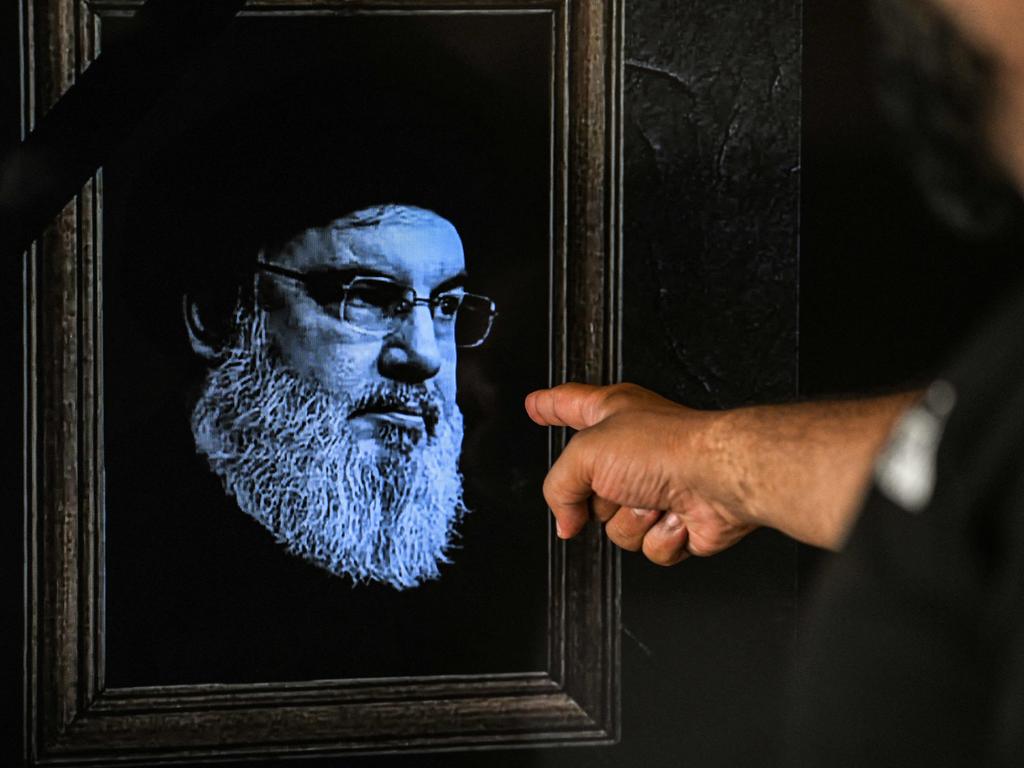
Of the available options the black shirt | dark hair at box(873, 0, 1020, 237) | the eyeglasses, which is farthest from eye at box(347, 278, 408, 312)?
the black shirt

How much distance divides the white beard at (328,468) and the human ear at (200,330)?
0.01 m

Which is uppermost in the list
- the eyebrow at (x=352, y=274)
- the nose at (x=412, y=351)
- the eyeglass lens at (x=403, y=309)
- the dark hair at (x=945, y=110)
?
the dark hair at (x=945, y=110)

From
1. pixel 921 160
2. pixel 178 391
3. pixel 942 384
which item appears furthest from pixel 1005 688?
pixel 178 391

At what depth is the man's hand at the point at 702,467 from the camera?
641 mm

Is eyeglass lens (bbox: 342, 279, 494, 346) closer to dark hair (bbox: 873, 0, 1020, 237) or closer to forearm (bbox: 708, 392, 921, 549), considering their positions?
forearm (bbox: 708, 392, 921, 549)

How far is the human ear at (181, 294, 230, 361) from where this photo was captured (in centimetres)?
86

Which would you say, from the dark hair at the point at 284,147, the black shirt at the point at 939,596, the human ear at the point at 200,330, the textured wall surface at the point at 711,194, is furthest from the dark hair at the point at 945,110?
Result: the human ear at the point at 200,330

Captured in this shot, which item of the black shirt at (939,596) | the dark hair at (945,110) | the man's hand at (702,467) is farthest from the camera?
the man's hand at (702,467)

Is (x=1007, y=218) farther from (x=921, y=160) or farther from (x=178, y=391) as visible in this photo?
(x=178, y=391)

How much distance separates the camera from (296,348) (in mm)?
874

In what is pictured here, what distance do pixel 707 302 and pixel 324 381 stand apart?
13.8 inches

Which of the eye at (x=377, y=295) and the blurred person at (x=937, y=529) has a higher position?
the eye at (x=377, y=295)

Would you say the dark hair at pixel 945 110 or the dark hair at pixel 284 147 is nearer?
the dark hair at pixel 945 110

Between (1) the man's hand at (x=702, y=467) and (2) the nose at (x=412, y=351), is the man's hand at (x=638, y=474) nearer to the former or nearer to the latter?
(1) the man's hand at (x=702, y=467)
